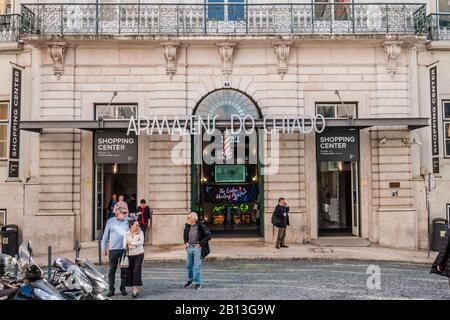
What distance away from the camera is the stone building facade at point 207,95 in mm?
17234

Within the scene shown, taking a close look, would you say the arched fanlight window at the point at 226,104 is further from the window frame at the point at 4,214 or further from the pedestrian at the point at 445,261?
the pedestrian at the point at 445,261

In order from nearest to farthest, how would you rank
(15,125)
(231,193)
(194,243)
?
(194,243) → (15,125) → (231,193)

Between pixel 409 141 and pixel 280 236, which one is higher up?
pixel 409 141

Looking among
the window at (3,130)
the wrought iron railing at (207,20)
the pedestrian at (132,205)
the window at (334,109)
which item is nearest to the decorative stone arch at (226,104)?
the wrought iron railing at (207,20)

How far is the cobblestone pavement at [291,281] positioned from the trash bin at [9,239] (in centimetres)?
606

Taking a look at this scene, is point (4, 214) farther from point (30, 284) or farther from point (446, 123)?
point (446, 123)

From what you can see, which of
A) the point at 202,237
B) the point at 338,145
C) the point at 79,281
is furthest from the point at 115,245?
the point at 338,145

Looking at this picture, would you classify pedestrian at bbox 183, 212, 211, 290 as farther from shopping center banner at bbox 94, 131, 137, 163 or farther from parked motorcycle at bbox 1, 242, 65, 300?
shopping center banner at bbox 94, 131, 137, 163

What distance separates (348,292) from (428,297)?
1612 mm

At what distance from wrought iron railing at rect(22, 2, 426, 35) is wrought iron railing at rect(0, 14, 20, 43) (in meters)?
0.82

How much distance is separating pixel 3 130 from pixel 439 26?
18148mm

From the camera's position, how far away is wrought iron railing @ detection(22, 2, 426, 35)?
57.5 ft

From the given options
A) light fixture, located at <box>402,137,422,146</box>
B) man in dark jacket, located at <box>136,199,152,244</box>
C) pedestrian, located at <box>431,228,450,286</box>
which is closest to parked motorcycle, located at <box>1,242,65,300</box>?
pedestrian, located at <box>431,228,450,286</box>

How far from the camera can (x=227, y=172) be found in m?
18.3
